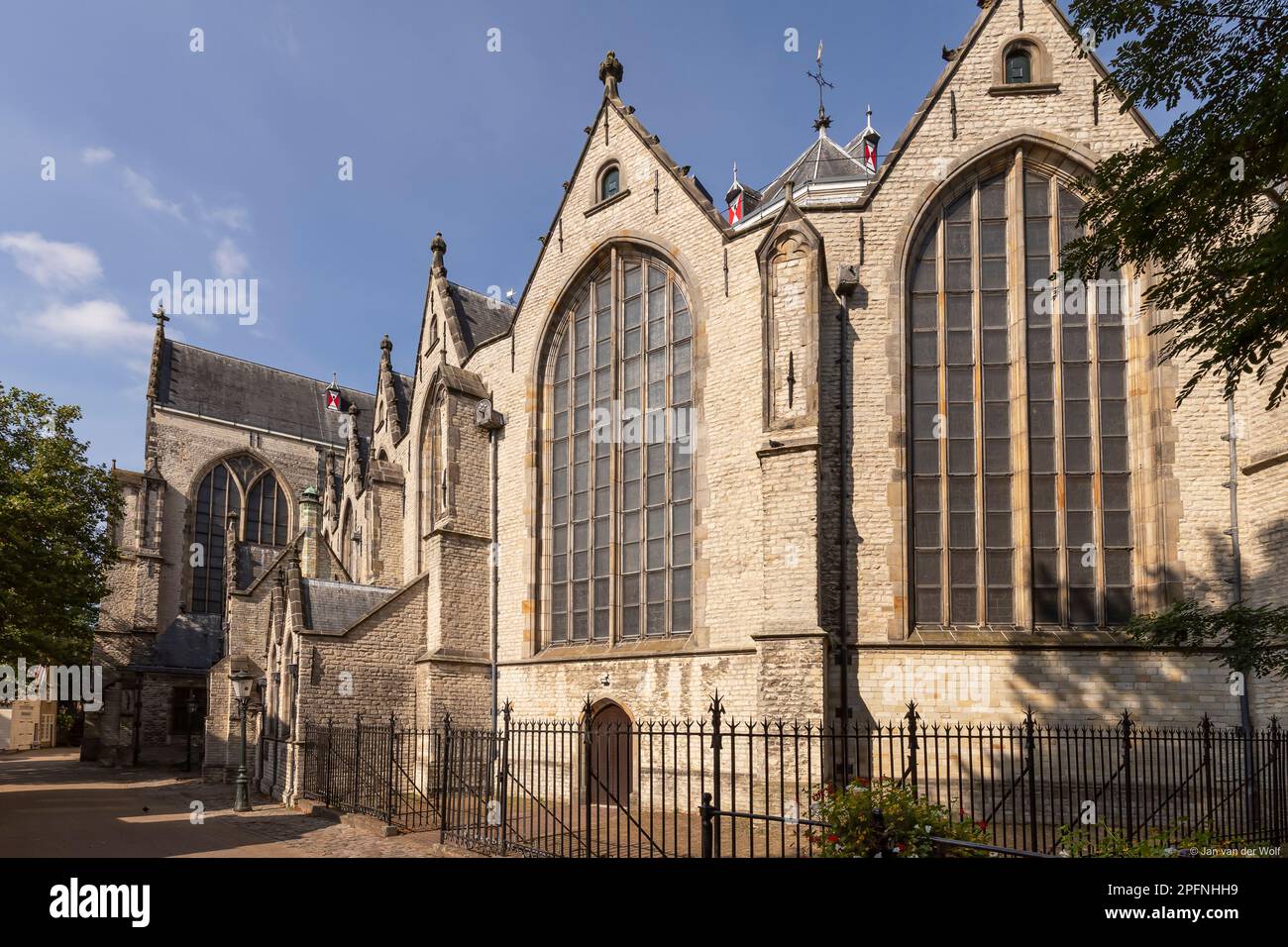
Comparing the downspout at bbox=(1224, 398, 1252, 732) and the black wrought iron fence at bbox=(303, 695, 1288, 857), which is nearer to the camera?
the black wrought iron fence at bbox=(303, 695, 1288, 857)

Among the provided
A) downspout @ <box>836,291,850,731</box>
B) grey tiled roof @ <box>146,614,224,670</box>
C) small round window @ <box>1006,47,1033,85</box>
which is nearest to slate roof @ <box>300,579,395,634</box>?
downspout @ <box>836,291,850,731</box>

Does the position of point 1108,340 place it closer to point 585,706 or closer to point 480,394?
Answer: point 585,706

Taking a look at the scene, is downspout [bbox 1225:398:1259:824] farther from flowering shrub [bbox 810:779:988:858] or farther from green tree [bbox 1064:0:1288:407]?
flowering shrub [bbox 810:779:988:858]

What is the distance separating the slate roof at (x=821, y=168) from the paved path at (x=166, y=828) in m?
18.3

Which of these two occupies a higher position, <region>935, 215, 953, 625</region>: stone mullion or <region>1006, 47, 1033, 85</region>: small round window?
<region>1006, 47, 1033, 85</region>: small round window

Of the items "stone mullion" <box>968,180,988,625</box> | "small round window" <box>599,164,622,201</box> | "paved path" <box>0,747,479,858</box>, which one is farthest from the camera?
"small round window" <box>599,164,622,201</box>

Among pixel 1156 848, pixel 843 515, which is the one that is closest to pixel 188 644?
pixel 843 515

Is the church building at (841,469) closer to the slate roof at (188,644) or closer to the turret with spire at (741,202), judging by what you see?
the turret with spire at (741,202)

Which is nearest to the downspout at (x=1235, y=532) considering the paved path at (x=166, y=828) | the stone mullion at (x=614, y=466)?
the stone mullion at (x=614, y=466)

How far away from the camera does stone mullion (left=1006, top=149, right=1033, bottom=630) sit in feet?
50.8

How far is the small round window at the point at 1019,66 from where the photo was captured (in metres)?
17.2

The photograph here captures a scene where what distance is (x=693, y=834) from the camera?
14805 mm

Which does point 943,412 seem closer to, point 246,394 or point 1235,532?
point 1235,532

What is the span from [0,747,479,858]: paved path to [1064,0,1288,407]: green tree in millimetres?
11074
